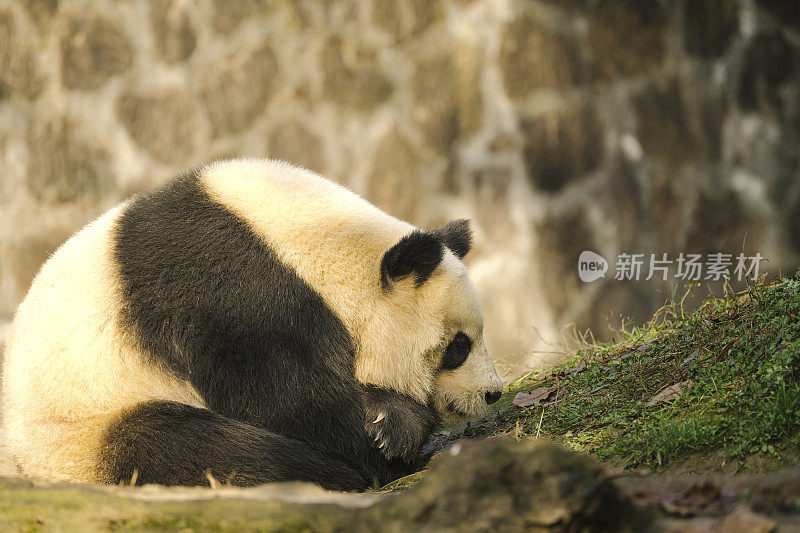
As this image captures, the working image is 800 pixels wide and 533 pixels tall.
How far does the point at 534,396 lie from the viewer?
14.5 feet

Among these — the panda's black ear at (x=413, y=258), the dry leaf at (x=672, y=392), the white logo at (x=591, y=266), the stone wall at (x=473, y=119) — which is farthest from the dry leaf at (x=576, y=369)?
the white logo at (x=591, y=266)

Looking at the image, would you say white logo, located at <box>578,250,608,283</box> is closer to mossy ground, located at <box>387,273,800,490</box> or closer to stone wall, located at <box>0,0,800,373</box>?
stone wall, located at <box>0,0,800,373</box>

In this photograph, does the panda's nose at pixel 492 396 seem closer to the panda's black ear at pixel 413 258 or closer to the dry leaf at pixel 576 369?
the dry leaf at pixel 576 369

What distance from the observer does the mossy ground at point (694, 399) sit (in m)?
3.01

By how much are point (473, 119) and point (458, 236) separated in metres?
2.68

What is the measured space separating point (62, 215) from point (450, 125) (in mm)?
3309

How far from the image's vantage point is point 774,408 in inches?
118

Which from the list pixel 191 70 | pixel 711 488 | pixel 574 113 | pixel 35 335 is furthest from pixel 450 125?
pixel 711 488

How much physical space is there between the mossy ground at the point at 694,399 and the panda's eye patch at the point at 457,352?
417 mm

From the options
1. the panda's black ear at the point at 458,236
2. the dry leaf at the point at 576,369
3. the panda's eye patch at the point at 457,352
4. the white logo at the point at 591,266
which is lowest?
the white logo at the point at 591,266

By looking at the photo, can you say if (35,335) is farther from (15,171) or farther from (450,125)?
(450,125)

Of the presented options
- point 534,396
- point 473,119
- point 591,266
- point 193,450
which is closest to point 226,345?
point 193,450

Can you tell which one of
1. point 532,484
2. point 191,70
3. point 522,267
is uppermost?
point 191,70

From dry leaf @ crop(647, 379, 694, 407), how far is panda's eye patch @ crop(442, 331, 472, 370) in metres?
0.95
